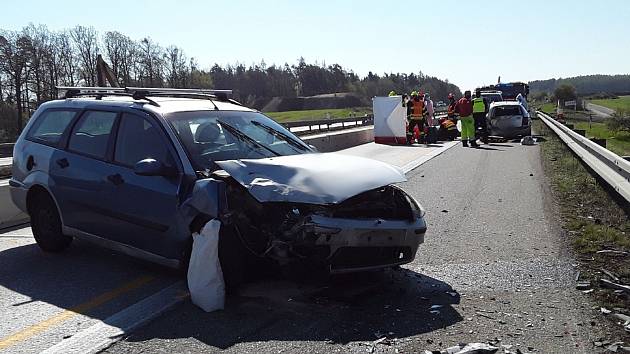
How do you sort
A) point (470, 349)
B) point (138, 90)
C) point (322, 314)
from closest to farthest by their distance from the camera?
point (470, 349) < point (322, 314) < point (138, 90)

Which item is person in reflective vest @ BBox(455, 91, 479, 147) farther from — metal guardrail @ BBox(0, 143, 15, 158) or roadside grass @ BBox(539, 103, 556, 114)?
roadside grass @ BBox(539, 103, 556, 114)

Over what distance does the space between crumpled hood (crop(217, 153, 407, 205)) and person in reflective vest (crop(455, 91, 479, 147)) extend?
54.2ft

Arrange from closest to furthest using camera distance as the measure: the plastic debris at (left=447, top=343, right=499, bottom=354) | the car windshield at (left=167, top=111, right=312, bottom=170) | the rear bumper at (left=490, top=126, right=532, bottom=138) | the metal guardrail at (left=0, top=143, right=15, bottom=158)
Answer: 1. the plastic debris at (left=447, top=343, right=499, bottom=354)
2. the car windshield at (left=167, top=111, right=312, bottom=170)
3. the rear bumper at (left=490, top=126, right=532, bottom=138)
4. the metal guardrail at (left=0, top=143, right=15, bottom=158)

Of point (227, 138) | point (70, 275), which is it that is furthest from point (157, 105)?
point (70, 275)

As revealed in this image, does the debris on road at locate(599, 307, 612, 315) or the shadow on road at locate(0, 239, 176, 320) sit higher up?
the shadow on road at locate(0, 239, 176, 320)

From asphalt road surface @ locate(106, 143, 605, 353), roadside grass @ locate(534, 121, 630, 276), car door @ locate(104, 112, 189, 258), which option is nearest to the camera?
asphalt road surface @ locate(106, 143, 605, 353)

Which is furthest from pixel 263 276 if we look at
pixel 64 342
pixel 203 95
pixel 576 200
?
pixel 576 200

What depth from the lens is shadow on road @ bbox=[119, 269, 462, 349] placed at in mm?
4008

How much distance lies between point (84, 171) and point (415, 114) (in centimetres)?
1840

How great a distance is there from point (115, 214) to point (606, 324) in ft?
13.6

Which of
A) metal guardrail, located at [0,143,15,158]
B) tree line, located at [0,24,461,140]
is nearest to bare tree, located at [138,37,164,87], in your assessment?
tree line, located at [0,24,461,140]

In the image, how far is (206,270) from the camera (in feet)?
15.3

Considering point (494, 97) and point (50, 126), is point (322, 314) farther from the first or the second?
point (494, 97)

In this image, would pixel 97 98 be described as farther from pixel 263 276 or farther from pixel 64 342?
pixel 64 342
